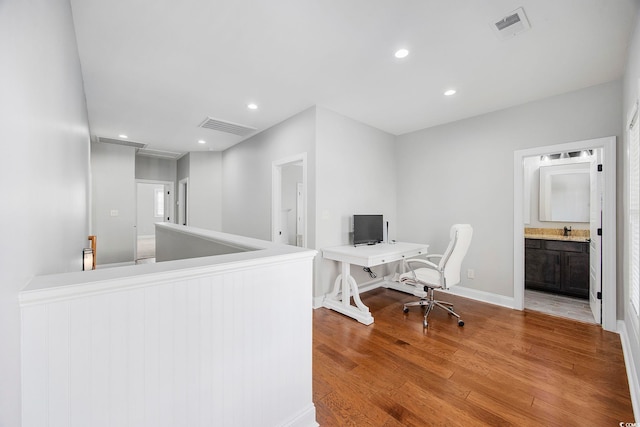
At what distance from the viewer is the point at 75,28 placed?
1.98 metres

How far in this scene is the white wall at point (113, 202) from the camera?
211 inches

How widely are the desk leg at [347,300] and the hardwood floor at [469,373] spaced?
0.10 m

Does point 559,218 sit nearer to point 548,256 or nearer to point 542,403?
point 548,256

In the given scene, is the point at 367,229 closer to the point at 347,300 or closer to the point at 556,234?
the point at 347,300

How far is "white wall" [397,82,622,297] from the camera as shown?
Result: 288cm

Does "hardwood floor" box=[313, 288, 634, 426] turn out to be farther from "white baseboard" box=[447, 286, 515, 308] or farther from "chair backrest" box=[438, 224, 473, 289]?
"chair backrest" box=[438, 224, 473, 289]

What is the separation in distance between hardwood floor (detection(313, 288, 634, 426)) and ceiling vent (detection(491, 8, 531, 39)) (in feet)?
8.55

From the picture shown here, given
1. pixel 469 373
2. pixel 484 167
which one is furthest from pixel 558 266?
pixel 469 373

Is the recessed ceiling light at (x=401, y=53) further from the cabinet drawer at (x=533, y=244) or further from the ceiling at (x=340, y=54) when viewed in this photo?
the cabinet drawer at (x=533, y=244)

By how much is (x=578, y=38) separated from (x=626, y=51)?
0.59 metres

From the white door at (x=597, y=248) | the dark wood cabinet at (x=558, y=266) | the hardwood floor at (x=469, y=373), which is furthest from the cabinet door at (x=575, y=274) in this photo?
the hardwood floor at (x=469, y=373)

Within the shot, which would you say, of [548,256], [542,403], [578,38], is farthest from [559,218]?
[542,403]

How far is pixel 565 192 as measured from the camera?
4.08 metres

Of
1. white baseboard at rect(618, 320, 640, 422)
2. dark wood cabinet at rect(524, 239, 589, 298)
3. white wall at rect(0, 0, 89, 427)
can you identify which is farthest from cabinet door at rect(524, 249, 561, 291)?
white wall at rect(0, 0, 89, 427)
